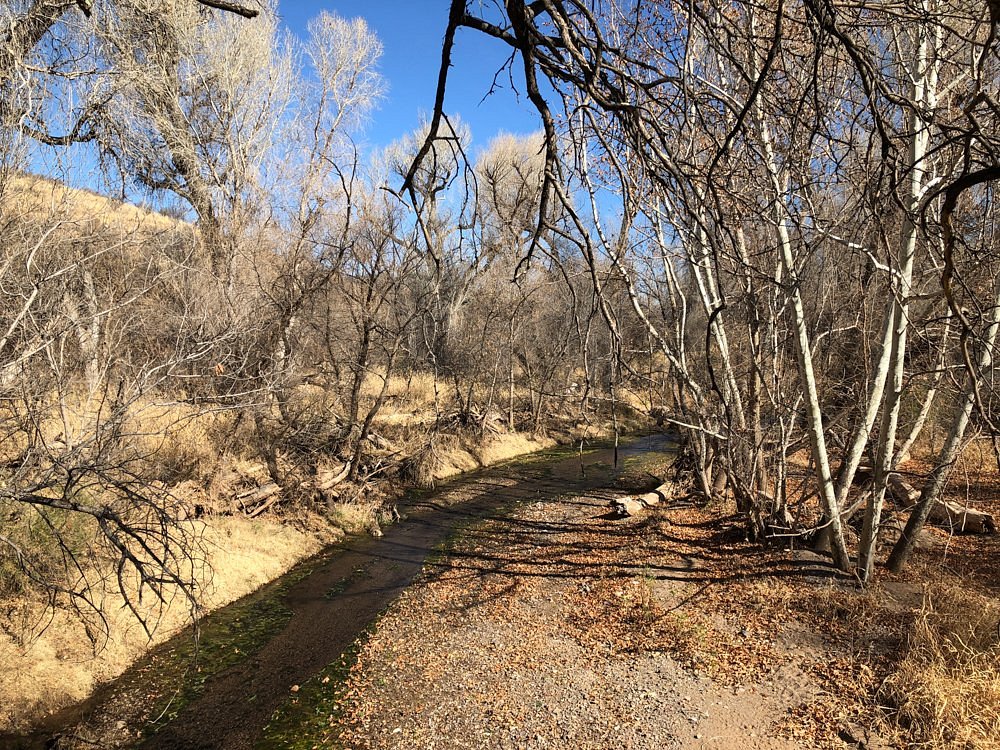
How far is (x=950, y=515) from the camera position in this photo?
7.66 metres

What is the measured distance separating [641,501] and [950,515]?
509 centimetres

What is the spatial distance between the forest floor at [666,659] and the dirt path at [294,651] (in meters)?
0.50

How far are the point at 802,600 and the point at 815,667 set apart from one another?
1130 millimetres

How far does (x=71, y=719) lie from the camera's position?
233 inches

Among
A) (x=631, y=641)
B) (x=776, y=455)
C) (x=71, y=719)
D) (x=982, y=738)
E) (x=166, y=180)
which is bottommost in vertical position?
(x=71, y=719)

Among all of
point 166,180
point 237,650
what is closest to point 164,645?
point 237,650

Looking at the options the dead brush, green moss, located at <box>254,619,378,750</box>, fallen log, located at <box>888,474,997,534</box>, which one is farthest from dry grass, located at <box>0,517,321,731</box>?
fallen log, located at <box>888,474,997,534</box>

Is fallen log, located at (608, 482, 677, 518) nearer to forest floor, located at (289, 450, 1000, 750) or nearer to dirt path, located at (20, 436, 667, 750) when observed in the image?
forest floor, located at (289, 450, 1000, 750)

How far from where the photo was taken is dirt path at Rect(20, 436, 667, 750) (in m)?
5.72

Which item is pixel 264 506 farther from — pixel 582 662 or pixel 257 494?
pixel 582 662

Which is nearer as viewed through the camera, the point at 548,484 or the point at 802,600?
the point at 802,600

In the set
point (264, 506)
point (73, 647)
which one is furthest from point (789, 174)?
point (264, 506)

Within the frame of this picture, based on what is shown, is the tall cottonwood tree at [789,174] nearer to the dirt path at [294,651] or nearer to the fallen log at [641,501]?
the fallen log at [641,501]

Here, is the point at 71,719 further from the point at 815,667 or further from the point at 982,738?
the point at 982,738
